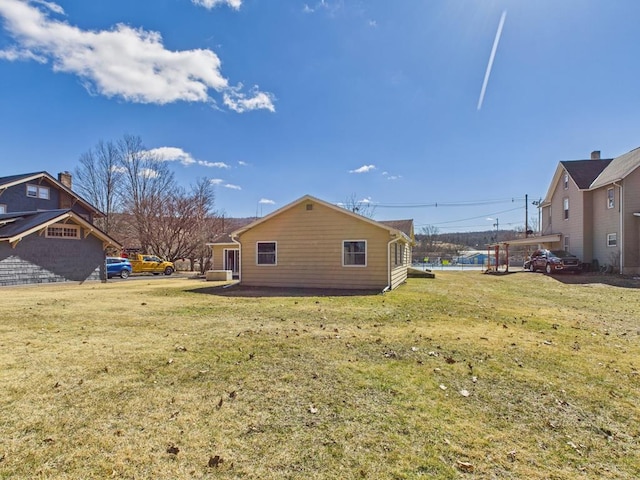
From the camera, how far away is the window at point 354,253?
1461cm

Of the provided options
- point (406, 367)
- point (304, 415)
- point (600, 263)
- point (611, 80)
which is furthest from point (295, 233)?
point (600, 263)

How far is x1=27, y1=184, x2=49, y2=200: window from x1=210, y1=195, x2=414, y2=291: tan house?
18.1m

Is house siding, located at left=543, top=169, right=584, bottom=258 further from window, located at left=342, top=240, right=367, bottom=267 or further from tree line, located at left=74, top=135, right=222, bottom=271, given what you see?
tree line, located at left=74, top=135, right=222, bottom=271

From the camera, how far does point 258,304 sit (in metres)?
10.3

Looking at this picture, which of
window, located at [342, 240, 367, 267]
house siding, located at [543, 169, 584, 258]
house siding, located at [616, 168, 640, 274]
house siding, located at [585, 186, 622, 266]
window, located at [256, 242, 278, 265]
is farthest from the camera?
house siding, located at [543, 169, 584, 258]

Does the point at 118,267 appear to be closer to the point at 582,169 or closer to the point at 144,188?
the point at 144,188

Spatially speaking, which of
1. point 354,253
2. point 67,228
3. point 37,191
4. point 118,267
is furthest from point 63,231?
point 354,253

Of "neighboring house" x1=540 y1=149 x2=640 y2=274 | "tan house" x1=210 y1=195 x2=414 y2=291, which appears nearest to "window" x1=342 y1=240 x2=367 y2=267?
"tan house" x1=210 y1=195 x2=414 y2=291

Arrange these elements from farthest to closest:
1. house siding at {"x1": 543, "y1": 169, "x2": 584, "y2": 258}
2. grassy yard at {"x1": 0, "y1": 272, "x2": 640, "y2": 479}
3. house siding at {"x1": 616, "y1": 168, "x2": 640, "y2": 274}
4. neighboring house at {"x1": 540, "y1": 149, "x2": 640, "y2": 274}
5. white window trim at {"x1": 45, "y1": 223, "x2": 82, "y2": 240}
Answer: house siding at {"x1": 543, "y1": 169, "x2": 584, "y2": 258} → neighboring house at {"x1": 540, "y1": 149, "x2": 640, "y2": 274} → house siding at {"x1": 616, "y1": 168, "x2": 640, "y2": 274} → white window trim at {"x1": 45, "y1": 223, "x2": 82, "y2": 240} → grassy yard at {"x1": 0, "y1": 272, "x2": 640, "y2": 479}

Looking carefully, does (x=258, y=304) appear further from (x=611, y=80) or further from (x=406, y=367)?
(x=611, y=80)

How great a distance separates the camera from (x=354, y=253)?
14758 millimetres

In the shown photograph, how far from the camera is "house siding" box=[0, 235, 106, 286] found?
16453mm

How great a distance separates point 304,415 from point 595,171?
105 feet

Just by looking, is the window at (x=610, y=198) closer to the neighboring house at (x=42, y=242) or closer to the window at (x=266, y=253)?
the window at (x=266, y=253)
